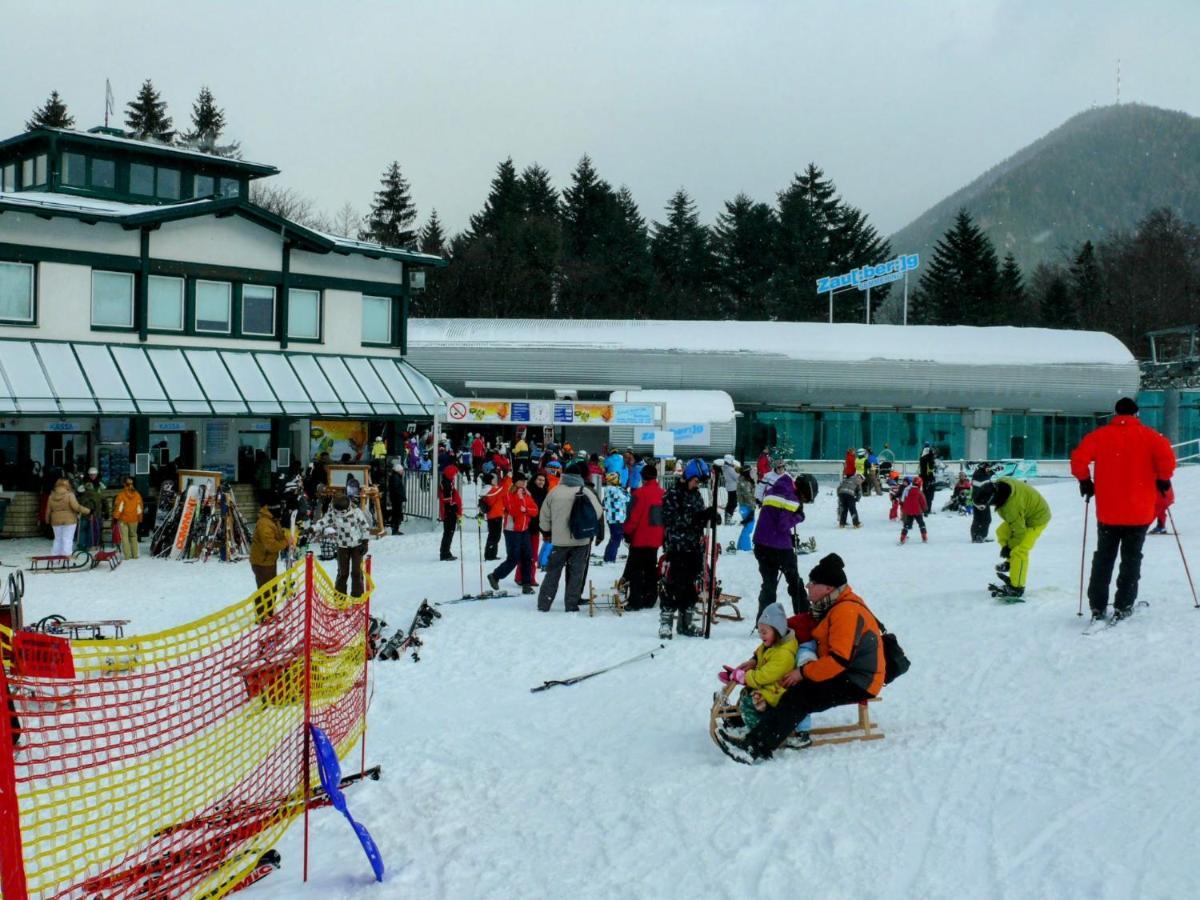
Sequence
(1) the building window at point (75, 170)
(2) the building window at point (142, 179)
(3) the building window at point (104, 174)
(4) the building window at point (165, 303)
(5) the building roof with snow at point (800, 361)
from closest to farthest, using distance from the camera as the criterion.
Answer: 1. (4) the building window at point (165, 303)
2. (1) the building window at point (75, 170)
3. (3) the building window at point (104, 174)
4. (2) the building window at point (142, 179)
5. (5) the building roof with snow at point (800, 361)

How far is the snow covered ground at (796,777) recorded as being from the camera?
5277 millimetres

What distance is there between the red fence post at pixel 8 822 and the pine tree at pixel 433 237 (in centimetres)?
7012

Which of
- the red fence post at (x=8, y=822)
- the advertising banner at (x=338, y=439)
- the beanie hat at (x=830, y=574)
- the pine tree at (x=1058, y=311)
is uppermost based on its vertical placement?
the pine tree at (x=1058, y=311)

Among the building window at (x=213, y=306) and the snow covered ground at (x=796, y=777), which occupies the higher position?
the building window at (x=213, y=306)

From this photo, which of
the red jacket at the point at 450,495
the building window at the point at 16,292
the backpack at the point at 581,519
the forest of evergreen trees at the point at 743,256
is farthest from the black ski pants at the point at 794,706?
the forest of evergreen trees at the point at 743,256

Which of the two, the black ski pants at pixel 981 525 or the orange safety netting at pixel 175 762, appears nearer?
the orange safety netting at pixel 175 762

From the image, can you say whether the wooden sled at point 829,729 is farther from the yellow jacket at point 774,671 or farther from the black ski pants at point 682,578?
the black ski pants at point 682,578

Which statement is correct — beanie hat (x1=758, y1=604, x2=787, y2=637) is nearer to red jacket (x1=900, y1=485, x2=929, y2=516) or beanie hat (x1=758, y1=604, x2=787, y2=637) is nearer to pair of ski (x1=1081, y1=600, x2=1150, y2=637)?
pair of ski (x1=1081, y1=600, x2=1150, y2=637)

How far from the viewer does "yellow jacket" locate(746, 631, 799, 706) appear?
23.3 ft

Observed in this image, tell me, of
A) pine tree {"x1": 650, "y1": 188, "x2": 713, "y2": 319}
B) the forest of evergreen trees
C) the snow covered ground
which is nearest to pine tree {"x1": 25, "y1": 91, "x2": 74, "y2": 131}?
the forest of evergreen trees

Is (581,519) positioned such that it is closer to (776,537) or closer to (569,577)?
(569,577)

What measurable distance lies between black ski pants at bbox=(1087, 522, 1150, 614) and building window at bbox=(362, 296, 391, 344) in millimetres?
19198

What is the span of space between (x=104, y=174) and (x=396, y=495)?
11.4 m

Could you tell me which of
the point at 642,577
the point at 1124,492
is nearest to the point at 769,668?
the point at 1124,492
